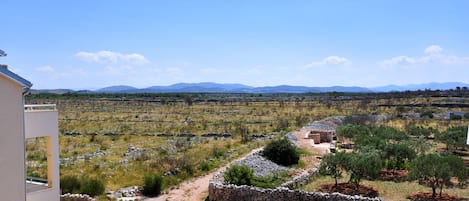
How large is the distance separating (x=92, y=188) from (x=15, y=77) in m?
9.14

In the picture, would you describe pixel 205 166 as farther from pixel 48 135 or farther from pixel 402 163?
pixel 48 135

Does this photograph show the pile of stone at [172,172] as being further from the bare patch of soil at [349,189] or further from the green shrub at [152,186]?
the bare patch of soil at [349,189]

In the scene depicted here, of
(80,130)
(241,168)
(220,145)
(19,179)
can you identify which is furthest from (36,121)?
(80,130)

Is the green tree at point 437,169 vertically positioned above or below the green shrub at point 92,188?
above

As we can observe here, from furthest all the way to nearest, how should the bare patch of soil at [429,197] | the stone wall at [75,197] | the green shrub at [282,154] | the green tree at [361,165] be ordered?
1. the green shrub at [282,154]
2. the green tree at [361,165]
3. the bare patch of soil at [429,197]
4. the stone wall at [75,197]

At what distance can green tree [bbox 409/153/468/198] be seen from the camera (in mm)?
17047

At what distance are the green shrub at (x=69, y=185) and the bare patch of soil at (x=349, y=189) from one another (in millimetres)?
10788

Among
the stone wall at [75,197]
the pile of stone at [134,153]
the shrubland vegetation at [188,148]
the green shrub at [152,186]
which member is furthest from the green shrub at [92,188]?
the pile of stone at [134,153]

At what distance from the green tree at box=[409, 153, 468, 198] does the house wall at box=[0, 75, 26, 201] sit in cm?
1485

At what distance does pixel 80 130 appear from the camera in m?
42.9

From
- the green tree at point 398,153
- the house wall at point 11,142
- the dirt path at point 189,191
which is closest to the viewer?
the house wall at point 11,142

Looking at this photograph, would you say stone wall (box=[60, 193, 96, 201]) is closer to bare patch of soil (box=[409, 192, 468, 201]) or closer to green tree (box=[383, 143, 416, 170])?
bare patch of soil (box=[409, 192, 468, 201])

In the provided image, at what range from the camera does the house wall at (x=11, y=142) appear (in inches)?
388

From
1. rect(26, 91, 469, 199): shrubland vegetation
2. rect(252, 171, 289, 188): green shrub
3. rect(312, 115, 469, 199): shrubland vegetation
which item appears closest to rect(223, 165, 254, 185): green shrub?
rect(252, 171, 289, 188): green shrub
